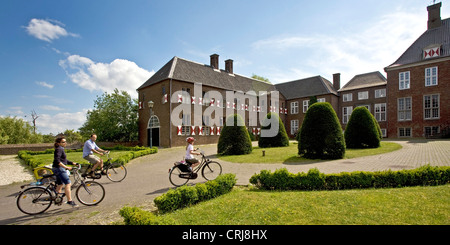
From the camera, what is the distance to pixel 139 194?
677 centimetres

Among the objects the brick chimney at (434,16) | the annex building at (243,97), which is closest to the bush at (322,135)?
the annex building at (243,97)

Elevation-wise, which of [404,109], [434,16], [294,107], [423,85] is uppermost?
[434,16]

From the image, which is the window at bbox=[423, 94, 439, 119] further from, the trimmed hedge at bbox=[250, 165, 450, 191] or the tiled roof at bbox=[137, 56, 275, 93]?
the trimmed hedge at bbox=[250, 165, 450, 191]

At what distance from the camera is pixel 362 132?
1712cm

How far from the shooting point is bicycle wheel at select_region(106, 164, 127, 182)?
898cm

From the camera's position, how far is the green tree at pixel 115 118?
93.9 ft

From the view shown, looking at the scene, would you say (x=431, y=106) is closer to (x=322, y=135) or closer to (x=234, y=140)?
(x=322, y=135)

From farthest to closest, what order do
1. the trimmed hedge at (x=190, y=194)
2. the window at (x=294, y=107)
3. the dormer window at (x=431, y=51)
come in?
1. the window at (x=294, y=107)
2. the dormer window at (x=431, y=51)
3. the trimmed hedge at (x=190, y=194)

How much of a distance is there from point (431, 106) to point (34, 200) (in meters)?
36.1

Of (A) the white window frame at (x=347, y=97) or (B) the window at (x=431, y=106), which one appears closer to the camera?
(B) the window at (x=431, y=106)

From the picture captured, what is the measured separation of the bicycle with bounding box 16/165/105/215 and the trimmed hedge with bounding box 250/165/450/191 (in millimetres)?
4906

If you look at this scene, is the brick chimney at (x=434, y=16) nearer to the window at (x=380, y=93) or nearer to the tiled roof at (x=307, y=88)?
the window at (x=380, y=93)

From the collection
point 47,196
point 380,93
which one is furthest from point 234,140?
point 380,93

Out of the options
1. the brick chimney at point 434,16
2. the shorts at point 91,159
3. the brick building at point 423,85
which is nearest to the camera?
the shorts at point 91,159
